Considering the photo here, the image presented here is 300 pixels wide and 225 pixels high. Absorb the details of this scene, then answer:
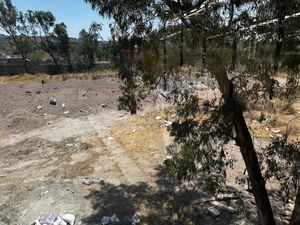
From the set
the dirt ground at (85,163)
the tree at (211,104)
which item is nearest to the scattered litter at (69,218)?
the dirt ground at (85,163)

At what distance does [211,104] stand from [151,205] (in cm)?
237

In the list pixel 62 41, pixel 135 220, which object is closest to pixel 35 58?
pixel 62 41

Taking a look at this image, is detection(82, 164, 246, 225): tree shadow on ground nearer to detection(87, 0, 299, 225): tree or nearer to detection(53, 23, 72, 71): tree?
detection(87, 0, 299, 225): tree

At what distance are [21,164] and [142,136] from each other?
3322mm

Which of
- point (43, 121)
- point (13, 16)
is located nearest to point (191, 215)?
point (43, 121)

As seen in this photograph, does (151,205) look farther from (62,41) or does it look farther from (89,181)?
(62,41)

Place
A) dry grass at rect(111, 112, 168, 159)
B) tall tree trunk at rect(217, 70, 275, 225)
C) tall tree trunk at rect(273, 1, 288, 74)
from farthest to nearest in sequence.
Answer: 1. dry grass at rect(111, 112, 168, 159)
2. tall tree trunk at rect(217, 70, 275, 225)
3. tall tree trunk at rect(273, 1, 288, 74)

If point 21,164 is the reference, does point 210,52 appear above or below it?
above

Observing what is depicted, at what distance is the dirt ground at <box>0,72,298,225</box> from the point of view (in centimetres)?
658

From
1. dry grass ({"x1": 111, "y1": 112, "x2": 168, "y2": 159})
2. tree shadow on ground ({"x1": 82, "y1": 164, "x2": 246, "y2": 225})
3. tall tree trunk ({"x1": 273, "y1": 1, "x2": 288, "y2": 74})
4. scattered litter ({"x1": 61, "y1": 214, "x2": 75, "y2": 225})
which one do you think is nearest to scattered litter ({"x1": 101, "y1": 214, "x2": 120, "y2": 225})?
tree shadow on ground ({"x1": 82, "y1": 164, "x2": 246, "y2": 225})

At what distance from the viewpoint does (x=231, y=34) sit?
4.48 meters

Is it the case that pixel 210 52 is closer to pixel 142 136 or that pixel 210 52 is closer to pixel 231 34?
pixel 231 34

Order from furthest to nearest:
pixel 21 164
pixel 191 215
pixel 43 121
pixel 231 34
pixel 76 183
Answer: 1. pixel 43 121
2. pixel 21 164
3. pixel 76 183
4. pixel 191 215
5. pixel 231 34

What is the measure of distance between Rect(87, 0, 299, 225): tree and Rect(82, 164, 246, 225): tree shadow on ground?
0.82 m
